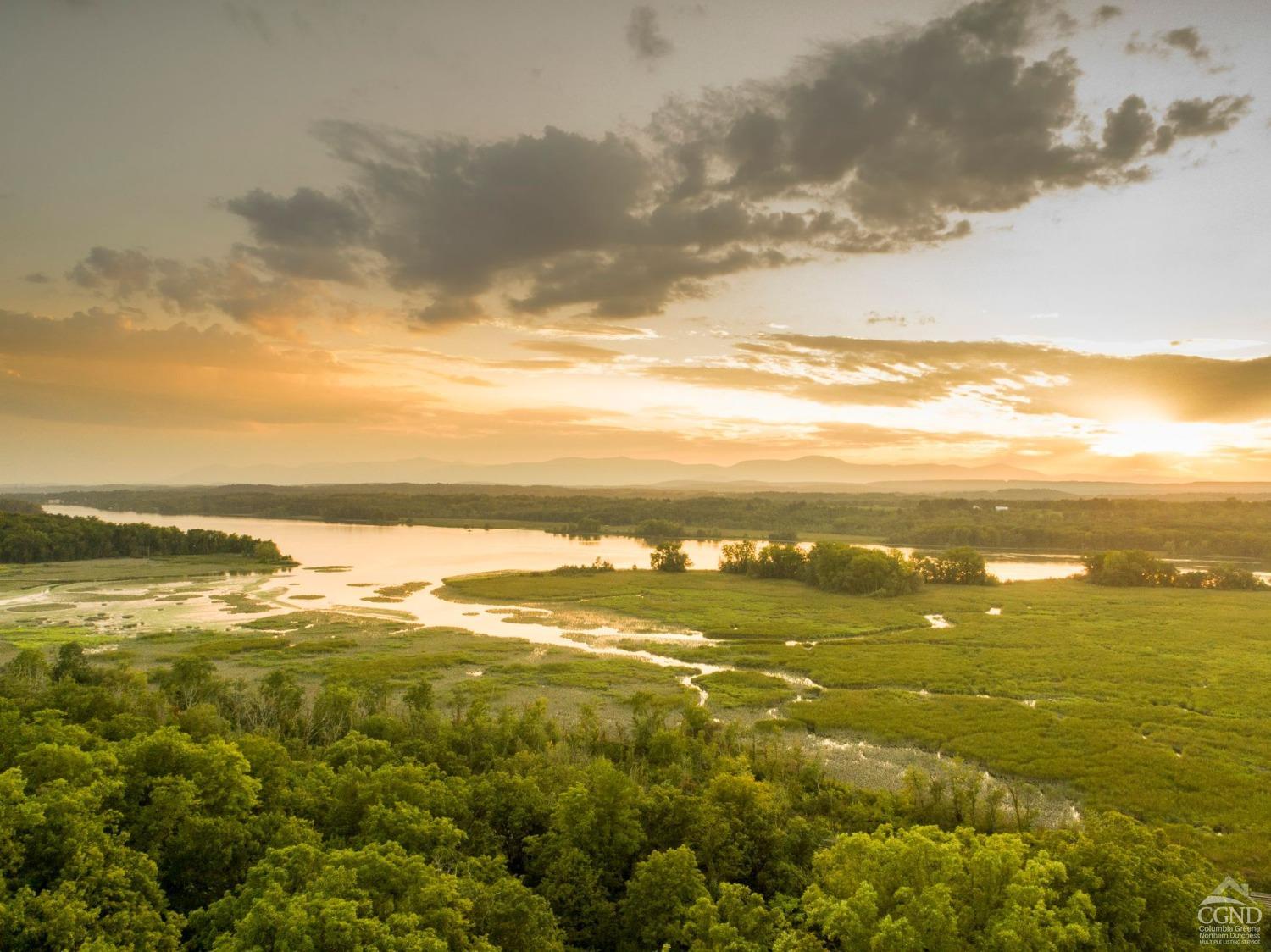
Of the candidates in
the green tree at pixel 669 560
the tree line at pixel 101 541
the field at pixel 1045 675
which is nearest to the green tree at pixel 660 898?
the field at pixel 1045 675

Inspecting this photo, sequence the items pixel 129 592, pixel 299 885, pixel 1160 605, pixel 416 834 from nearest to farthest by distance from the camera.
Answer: pixel 299 885
pixel 416 834
pixel 1160 605
pixel 129 592

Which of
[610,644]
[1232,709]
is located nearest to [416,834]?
[610,644]

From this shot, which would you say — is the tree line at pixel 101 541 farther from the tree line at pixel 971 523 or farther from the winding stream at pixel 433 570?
the tree line at pixel 971 523

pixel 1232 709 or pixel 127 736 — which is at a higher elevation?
pixel 127 736

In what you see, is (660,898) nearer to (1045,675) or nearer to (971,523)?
(1045,675)

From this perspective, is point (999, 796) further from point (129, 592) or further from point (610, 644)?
point (129, 592)

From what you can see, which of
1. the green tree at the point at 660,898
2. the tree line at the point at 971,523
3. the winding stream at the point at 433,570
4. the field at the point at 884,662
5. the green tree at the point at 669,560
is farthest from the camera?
the tree line at the point at 971,523

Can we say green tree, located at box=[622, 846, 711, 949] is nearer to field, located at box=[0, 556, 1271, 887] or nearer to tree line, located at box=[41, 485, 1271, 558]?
field, located at box=[0, 556, 1271, 887]
